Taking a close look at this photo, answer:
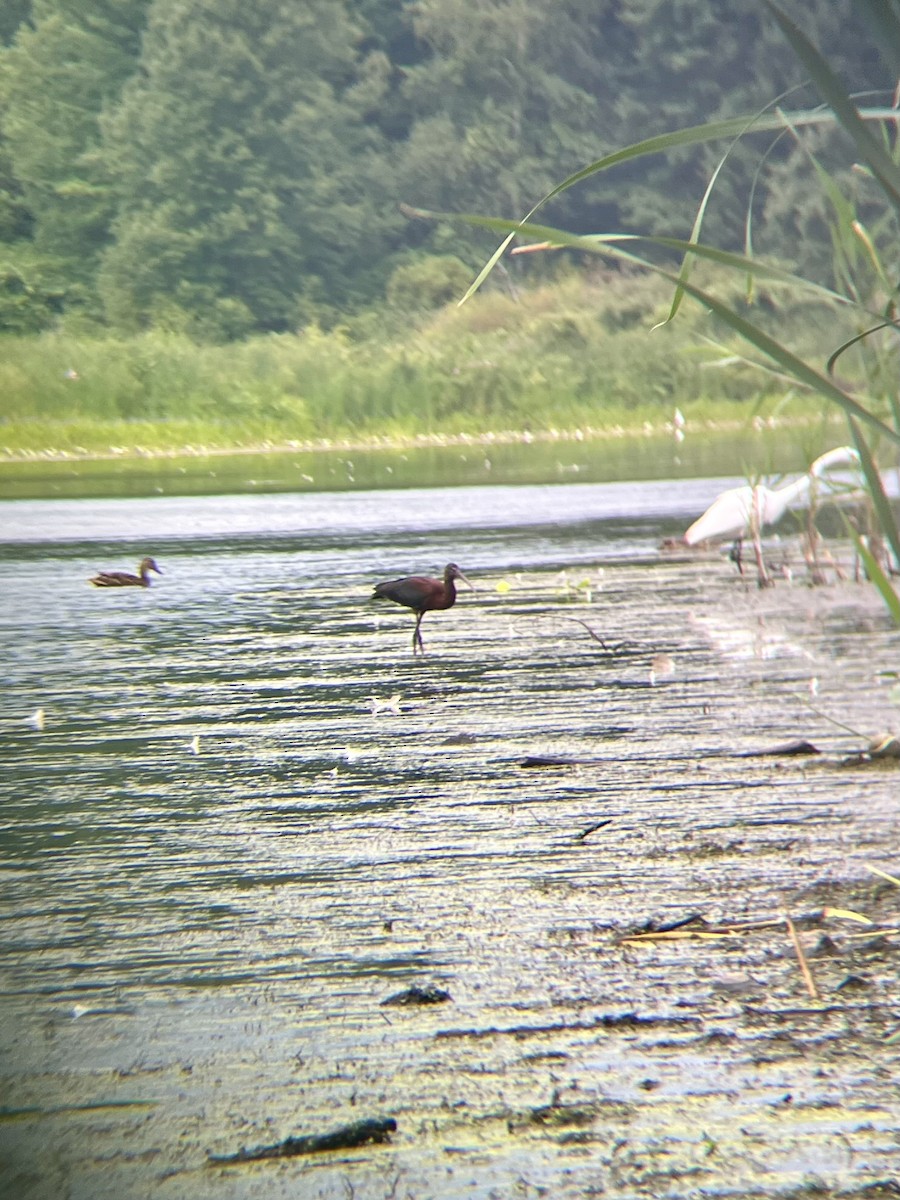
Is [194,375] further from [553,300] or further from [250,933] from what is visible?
[250,933]

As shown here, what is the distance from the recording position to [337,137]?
40.7 meters

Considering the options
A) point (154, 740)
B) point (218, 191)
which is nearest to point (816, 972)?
point (154, 740)

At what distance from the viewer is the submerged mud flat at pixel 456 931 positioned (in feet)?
7.47

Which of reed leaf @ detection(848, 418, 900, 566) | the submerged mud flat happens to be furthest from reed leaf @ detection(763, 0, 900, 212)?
the submerged mud flat

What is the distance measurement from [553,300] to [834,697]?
1197 inches

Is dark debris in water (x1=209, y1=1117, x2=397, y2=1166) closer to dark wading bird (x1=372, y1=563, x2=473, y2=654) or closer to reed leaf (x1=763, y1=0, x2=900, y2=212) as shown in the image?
reed leaf (x1=763, y1=0, x2=900, y2=212)

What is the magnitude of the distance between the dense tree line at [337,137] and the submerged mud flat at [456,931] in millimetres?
27428

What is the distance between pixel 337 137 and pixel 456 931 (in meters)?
39.2

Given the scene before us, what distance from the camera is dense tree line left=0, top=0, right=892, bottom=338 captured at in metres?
34.7

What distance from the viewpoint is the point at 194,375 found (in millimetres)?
30188

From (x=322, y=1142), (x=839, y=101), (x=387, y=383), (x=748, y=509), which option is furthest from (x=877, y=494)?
(x=387, y=383)

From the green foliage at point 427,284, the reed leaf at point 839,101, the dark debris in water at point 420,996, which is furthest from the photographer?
Answer: the green foliage at point 427,284

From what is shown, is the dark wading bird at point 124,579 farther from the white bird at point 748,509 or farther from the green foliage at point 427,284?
the green foliage at point 427,284

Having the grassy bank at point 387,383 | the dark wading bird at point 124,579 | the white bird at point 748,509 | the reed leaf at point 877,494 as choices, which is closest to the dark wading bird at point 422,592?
the white bird at point 748,509
